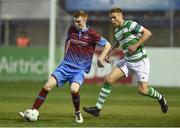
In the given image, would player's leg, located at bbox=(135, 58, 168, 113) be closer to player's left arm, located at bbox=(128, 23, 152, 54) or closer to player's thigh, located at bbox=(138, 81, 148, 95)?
player's thigh, located at bbox=(138, 81, 148, 95)

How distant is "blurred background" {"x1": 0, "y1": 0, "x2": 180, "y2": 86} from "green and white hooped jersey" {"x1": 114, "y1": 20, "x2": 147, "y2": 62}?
15032 millimetres

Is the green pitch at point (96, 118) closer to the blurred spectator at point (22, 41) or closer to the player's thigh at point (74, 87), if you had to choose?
the player's thigh at point (74, 87)

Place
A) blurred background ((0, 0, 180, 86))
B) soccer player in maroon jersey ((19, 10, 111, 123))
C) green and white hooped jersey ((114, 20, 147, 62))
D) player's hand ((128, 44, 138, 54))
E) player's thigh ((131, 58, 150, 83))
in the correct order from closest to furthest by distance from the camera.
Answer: soccer player in maroon jersey ((19, 10, 111, 123)) → player's hand ((128, 44, 138, 54)) → green and white hooped jersey ((114, 20, 147, 62)) → player's thigh ((131, 58, 150, 83)) → blurred background ((0, 0, 180, 86))

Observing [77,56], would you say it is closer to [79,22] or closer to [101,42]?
[101,42]

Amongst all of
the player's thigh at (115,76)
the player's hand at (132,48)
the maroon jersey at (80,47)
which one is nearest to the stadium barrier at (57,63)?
the player's thigh at (115,76)

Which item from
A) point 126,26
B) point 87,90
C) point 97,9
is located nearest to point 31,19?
point 97,9

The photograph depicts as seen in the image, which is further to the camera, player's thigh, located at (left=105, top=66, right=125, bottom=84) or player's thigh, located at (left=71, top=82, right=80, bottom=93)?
player's thigh, located at (left=105, top=66, right=125, bottom=84)

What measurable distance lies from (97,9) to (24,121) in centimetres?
2086

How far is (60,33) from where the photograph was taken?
3177 cm

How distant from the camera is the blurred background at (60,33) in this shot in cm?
2880

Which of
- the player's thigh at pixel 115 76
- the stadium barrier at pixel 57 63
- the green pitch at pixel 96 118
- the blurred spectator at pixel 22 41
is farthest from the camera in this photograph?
the blurred spectator at pixel 22 41

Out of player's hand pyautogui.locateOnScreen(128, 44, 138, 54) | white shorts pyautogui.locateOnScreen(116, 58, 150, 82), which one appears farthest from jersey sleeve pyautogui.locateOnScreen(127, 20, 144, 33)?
white shorts pyautogui.locateOnScreen(116, 58, 150, 82)

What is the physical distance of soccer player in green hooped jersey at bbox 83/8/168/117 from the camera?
13.1 m

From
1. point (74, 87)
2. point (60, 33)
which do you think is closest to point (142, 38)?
point (74, 87)
